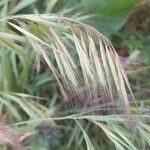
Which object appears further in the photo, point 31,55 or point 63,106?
point 63,106

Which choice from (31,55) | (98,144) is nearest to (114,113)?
(31,55)

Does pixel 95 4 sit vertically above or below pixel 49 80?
above

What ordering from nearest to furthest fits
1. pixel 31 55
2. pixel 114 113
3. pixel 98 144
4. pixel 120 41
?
1. pixel 114 113
2. pixel 31 55
3. pixel 98 144
4. pixel 120 41

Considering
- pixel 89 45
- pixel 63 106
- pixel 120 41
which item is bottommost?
pixel 63 106

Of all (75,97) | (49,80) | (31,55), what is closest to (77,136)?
(49,80)

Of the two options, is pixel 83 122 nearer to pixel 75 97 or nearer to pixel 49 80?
pixel 49 80

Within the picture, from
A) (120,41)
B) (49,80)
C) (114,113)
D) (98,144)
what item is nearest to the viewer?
(114,113)
